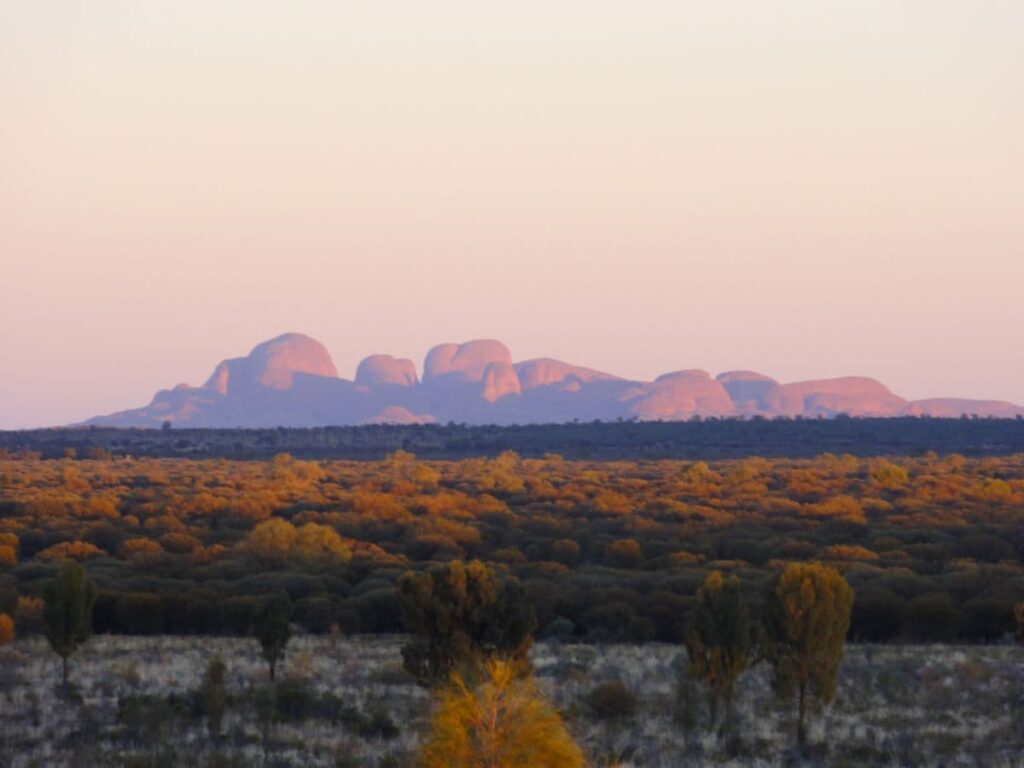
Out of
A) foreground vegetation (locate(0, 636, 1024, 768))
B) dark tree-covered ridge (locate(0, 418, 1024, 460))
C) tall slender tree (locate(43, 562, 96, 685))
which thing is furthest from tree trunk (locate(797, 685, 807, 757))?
dark tree-covered ridge (locate(0, 418, 1024, 460))

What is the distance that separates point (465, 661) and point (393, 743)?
1.75 m

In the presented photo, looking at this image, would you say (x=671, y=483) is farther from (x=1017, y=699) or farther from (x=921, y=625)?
(x=1017, y=699)

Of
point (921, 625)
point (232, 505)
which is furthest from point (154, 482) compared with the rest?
point (921, 625)

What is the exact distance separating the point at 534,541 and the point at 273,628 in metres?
26.4

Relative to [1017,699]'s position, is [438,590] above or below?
above

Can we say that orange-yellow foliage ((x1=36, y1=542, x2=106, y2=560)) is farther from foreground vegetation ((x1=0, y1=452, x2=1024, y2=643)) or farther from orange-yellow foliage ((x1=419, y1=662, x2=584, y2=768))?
orange-yellow foliage ((x1=419, y1=662, x2=584, y2=768))

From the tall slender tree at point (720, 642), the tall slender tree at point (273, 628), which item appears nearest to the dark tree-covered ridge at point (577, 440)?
the tall slender tree at point (273, 628)

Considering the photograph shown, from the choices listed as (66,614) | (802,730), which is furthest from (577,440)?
(802,730)

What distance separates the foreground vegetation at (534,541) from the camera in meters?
32.8

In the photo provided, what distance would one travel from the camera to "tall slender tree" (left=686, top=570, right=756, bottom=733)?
814 inches

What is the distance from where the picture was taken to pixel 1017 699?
23062 mm

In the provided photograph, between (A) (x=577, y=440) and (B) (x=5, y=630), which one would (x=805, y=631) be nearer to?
(B) (x=5, y=630)

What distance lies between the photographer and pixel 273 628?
23953 mm

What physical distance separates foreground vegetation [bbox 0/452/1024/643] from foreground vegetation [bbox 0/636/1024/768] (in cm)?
308
